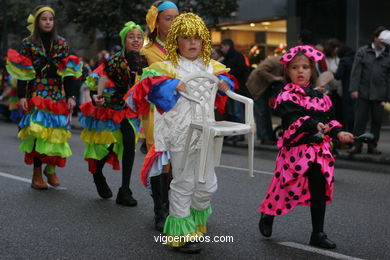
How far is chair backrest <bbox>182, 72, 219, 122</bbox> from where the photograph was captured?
4898 millimetres

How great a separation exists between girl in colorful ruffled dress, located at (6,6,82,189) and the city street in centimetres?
47

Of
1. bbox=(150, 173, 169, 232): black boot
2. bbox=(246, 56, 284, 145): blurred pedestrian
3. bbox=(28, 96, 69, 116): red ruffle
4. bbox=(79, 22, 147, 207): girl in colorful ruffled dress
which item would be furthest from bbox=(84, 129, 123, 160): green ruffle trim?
bbox=(246, 56, 284, 145): blurred pedestrian

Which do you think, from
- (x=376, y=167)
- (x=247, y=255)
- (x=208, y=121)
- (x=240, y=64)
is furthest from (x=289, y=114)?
(x=240, y=64)

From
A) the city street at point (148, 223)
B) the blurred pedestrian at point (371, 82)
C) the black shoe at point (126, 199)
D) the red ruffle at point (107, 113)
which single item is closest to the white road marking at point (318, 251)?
the city street at point (148, 223)

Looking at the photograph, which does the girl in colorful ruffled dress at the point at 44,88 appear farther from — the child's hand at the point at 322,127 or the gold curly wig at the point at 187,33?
the child's hand at the point at 322,127

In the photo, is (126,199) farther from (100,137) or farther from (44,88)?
(44,88)

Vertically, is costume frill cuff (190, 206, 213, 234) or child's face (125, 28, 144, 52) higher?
child's face (125, 28, 144, 52)

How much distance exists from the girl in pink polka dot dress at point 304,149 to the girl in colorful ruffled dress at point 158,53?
899mm

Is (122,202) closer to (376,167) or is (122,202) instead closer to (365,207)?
(365,207)

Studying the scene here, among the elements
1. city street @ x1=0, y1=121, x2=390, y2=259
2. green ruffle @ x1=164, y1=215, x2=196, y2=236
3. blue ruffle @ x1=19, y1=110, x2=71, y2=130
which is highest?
blue ruffle @ x1=19, y1=110, x2=71, y2=130

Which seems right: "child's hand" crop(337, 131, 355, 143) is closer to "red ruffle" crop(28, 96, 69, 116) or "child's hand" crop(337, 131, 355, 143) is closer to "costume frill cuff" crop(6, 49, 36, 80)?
"red ruffle" crop(28, 96, 69, 116)

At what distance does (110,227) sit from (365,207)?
2.62m

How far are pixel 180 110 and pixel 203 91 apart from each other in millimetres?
213

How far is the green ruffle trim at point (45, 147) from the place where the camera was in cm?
768
